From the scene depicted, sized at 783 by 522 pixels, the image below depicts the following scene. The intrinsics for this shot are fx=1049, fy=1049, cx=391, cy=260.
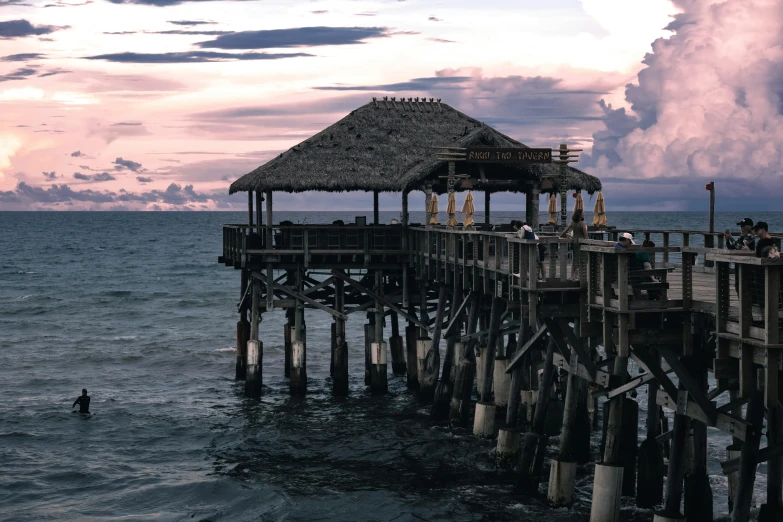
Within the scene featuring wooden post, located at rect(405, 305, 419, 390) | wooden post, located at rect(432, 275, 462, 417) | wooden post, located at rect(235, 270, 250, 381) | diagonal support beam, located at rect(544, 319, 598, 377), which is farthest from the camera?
wooden post, located at rect(235, 270, 250, 381)

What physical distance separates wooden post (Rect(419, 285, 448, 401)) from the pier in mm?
54

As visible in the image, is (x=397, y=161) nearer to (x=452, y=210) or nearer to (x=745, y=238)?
(x=452, y=210)

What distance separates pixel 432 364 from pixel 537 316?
10059 mm

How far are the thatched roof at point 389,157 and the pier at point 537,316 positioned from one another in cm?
6

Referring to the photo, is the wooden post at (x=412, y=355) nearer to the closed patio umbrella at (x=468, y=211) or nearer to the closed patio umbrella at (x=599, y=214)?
the closed patio umbrella at (x=468, y=211)

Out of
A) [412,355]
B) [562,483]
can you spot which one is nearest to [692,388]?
A: [562,483]

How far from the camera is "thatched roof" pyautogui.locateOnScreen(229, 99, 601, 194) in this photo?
29.6 m

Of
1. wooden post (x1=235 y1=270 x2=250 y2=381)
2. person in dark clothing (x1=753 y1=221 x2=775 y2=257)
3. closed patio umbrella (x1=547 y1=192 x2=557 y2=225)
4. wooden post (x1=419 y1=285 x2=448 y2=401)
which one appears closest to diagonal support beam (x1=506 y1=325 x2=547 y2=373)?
person in dark clothing (x1=753 y1=221 x2=775 y2=257)

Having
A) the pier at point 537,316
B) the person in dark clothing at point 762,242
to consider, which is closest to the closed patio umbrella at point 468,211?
the pier at point 537,316

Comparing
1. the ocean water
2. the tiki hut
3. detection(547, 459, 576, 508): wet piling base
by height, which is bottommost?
the ocean water

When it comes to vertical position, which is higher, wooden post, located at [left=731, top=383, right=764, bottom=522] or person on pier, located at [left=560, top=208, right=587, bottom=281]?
person on pier, located at [left=560, top=208, right=587, bottom=281]

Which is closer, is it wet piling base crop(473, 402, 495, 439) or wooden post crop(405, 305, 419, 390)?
wet piling base crop(473, 402, 495, 439)

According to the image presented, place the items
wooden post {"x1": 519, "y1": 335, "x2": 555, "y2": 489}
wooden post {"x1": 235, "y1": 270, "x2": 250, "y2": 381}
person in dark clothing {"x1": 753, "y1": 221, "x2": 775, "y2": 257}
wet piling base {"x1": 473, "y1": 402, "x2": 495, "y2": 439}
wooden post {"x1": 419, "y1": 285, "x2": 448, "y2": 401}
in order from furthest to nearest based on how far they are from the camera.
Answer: wooden post {"x1": 235, "y1": 270, "x2": 250, "y2": 381} < wooden post {"x1": 419, "y1": 285, "x2": 448, "y2": 401} < wet piling base {"x1": 473, "y1": 402, "x2": 495, "y2": 439} < wooden post {"x1": 519, "y1": 335, "x2": 555, "y2": 489} < person in dark clothing {"x1": 753, "y1": 221, "x2": 775, "y2": 257}

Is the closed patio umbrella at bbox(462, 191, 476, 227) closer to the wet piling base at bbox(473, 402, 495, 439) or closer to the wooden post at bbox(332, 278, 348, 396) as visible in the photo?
the wet piling base at bbox(473, 402, 495, 439)
